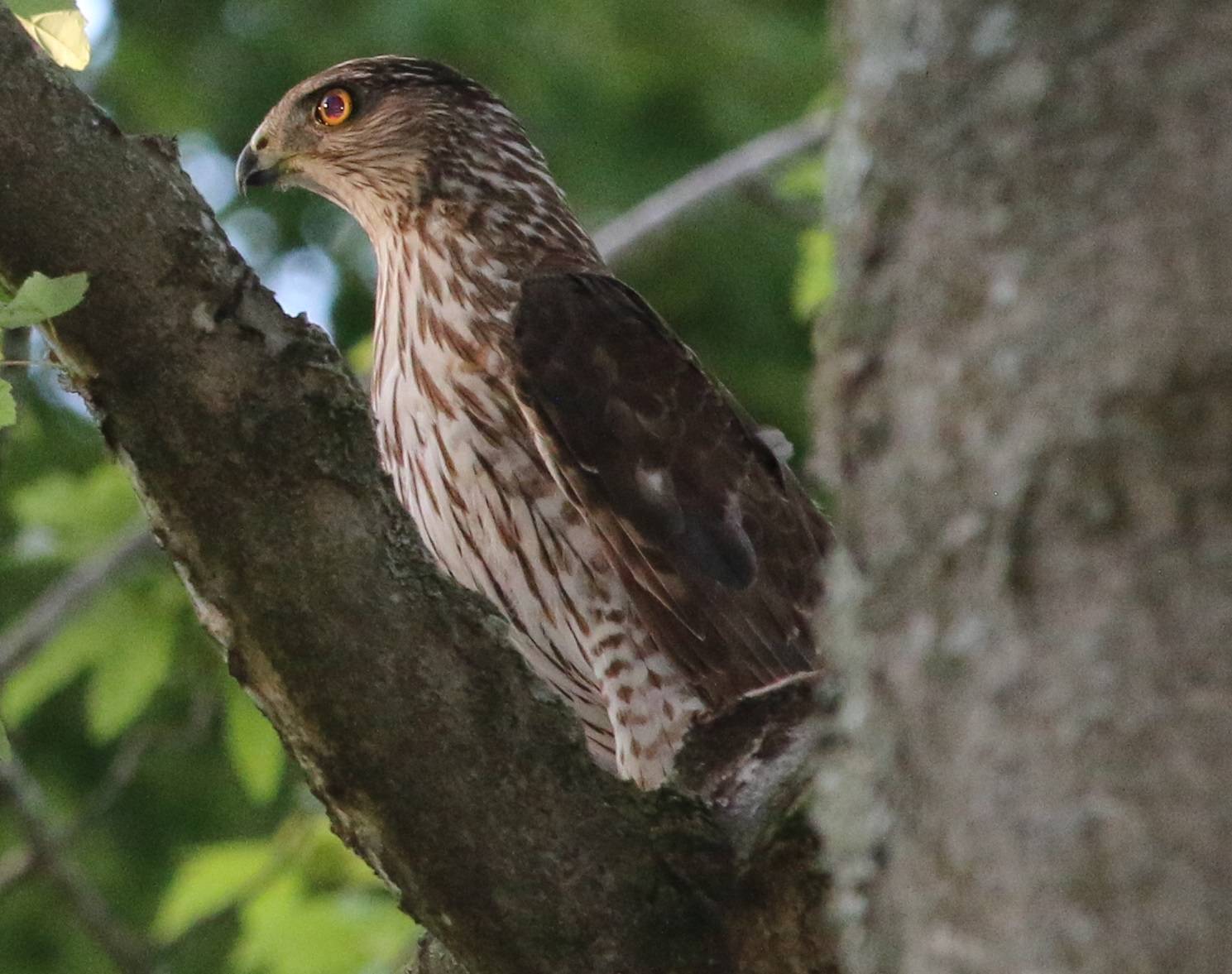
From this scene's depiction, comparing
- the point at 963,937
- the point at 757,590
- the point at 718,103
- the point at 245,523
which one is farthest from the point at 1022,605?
the point at 718,103

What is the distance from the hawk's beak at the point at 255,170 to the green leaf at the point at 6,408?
253 centimetres

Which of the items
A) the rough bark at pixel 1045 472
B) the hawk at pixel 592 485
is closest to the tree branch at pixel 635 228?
the hawk at pixel 592 485

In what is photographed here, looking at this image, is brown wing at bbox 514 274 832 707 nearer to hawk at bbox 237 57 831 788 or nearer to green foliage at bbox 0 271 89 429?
hawk at bbox 237 57 831 788

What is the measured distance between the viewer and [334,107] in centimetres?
488

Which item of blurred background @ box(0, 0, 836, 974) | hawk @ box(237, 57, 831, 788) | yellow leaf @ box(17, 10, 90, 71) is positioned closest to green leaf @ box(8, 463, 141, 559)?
blurred background @ box(0, 0, 836, 974)

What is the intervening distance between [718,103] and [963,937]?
7.54 meters

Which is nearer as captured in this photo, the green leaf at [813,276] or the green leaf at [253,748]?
the green leaf at [253,748]

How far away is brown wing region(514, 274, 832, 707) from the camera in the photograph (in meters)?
3.95

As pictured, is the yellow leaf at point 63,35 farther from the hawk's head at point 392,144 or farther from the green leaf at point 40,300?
the hawk's head at point 392,144

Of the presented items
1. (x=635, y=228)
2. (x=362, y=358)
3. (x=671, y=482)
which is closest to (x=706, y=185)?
(x=635, y=228)

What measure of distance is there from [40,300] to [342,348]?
6210 millimetres

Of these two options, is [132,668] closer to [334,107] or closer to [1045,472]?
[334,107]

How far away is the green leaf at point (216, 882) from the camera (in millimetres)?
5586

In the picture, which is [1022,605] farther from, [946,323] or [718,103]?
[718,103]
